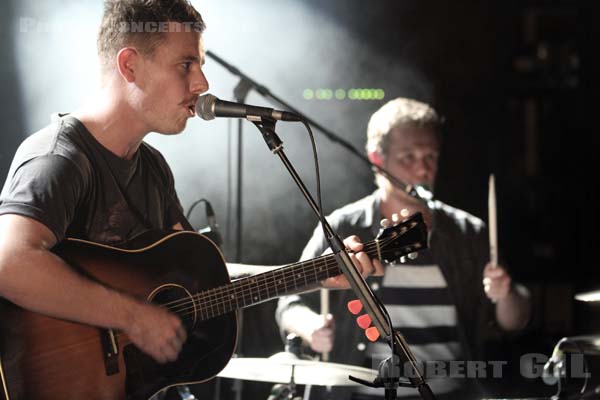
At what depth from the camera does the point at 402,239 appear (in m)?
2.21

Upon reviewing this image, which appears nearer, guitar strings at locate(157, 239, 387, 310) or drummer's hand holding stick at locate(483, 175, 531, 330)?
guitar strings at locate(157, 239, 387, 310)

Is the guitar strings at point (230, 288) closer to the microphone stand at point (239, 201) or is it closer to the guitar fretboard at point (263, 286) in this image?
the guitar fretboard at point (263, 286)

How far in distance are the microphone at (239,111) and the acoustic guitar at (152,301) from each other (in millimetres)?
454

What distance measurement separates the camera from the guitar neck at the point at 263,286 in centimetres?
→ 228

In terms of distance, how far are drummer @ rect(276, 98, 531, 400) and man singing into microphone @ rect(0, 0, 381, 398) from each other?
504 mm

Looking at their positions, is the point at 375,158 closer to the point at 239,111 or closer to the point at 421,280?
the point at 421,280

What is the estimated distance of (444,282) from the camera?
2975 millimetres

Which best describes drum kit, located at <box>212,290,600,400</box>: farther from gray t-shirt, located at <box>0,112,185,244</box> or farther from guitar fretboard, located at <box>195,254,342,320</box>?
gray t-shirt, located at <box>0,112,185,244</box>

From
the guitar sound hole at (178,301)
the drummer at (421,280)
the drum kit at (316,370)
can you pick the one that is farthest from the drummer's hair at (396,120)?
the guitar sound hole at (178,301)

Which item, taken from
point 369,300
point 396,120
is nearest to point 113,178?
point 369,300

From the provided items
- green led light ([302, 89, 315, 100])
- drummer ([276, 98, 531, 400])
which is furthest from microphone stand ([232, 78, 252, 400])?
green led light ([302, 89, 315, 100])

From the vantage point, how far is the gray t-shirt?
6.98ft

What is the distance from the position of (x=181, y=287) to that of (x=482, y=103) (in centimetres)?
161

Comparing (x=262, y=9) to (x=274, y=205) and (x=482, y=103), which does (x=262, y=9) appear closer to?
(x=274, y=205)
